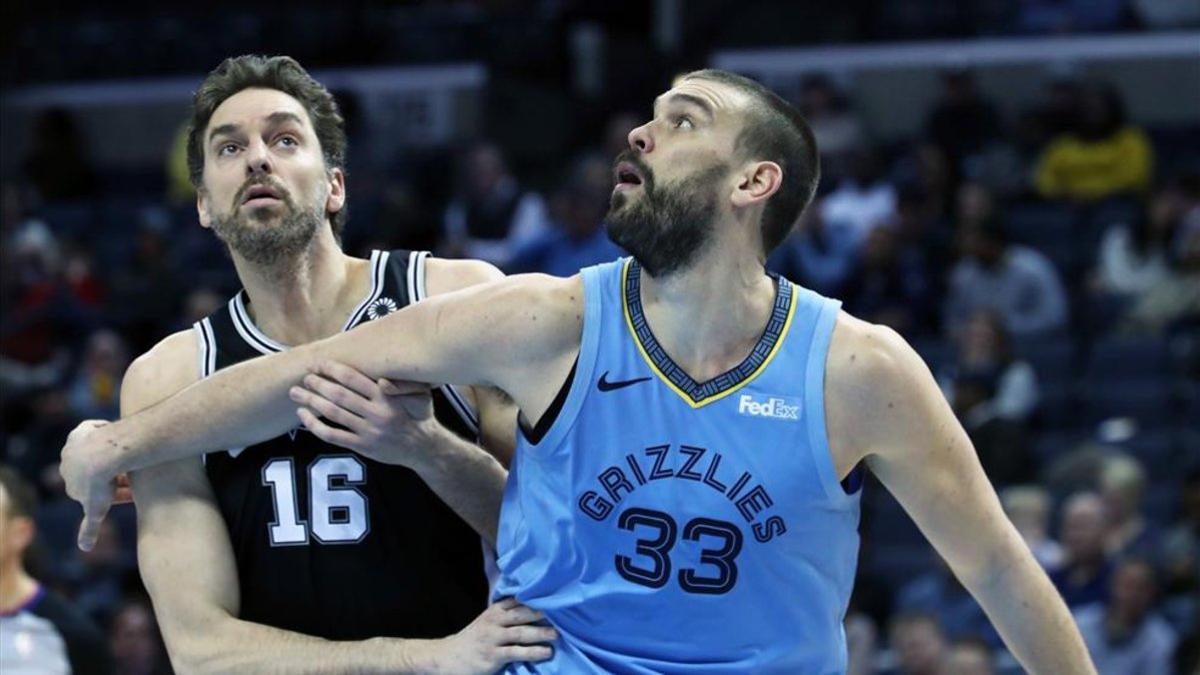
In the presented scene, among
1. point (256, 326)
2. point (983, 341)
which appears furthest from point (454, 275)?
point (983, 341)

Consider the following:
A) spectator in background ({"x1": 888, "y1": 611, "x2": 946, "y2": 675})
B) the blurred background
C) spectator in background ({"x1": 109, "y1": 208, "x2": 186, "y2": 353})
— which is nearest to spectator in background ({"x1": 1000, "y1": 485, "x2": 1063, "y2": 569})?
the blurred background

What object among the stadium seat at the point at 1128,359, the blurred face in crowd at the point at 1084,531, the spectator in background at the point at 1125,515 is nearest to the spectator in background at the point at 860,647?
the blurred face in crowd at the point at 1084,531

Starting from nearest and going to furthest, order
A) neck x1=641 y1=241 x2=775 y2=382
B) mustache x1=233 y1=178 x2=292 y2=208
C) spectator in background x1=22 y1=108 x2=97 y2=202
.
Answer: neck x1=641 y1=241 x2=775 y2=382 → mustache x1=233 y1=178 x2=292 y2=208 → spectator in background x1=22 y1=108 x2=97 y2=202

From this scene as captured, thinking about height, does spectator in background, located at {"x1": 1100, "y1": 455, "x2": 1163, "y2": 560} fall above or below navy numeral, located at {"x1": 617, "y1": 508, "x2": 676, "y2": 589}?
below

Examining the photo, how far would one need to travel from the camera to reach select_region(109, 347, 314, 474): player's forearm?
432 cm

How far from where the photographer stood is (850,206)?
1303 centimetres

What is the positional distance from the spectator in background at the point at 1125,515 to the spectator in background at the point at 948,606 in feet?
2.37

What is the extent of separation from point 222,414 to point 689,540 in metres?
1.11

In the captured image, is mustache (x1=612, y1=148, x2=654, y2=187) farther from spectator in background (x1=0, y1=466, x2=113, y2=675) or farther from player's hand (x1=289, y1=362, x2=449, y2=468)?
spectator in background (x1=0, y1=466, x2=113, y2=675)

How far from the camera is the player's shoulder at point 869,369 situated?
3980 millimetres

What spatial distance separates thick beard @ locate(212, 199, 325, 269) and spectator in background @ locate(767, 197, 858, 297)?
7.51 meters

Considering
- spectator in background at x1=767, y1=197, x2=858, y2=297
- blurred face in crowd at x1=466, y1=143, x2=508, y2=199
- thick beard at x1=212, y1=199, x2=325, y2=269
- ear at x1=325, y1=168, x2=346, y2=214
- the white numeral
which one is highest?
ear at x1=325, y1=168, x2=346, y2=214

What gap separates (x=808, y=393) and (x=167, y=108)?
14401 mm

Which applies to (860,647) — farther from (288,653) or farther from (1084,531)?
(288,653)
